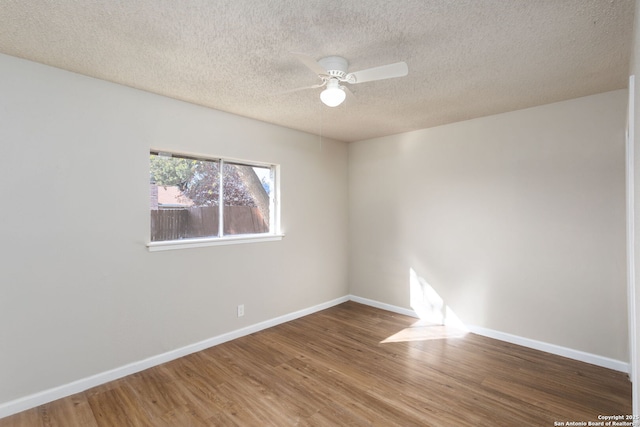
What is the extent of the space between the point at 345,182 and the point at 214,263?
2354mm

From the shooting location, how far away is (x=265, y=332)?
3516 millimetres

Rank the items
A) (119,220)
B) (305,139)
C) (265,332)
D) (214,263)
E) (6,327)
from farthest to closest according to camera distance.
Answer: (305,139)
(265,332)
(214,263)
(119,220)
(6,327)

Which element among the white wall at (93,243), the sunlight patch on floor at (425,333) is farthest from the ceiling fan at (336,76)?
the sunlight patch on floor at (425,333)

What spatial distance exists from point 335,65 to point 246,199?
78.7 inches

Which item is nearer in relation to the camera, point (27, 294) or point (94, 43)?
point (94, 43)

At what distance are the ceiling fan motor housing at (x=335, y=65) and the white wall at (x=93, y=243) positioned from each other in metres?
1.57

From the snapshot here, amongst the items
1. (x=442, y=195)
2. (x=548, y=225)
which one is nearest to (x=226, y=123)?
(x=442, y=195)

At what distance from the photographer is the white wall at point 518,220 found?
272cm

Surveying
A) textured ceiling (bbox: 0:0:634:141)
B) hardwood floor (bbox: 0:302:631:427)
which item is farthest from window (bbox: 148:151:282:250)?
hardwood floor (bbox: 0:302:631:427)

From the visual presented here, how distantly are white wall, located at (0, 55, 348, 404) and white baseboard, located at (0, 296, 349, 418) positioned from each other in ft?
0.14

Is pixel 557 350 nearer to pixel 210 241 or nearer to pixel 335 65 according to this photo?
pixel 335 65

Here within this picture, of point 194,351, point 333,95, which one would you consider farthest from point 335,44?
point 194,351

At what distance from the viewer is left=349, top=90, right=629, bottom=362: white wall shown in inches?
107

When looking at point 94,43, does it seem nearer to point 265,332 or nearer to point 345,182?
point 265,332
